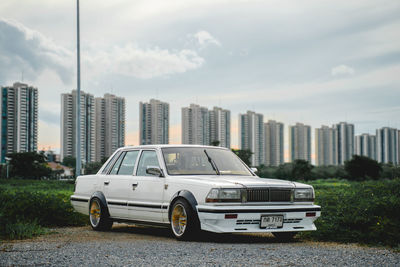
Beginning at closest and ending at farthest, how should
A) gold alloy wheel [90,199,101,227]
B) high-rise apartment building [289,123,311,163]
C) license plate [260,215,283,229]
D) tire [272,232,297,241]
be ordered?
license plate [260,215,283,229] < tire [272,232,297,241] < gold alloy wheel [90,199,101,227] < high-rise apartment building [289,123,311,163]

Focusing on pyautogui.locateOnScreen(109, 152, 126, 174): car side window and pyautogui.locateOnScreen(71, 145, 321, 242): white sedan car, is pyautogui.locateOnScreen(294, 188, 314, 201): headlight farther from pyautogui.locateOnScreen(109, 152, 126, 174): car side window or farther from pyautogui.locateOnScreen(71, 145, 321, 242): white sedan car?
pyautogui.locateOnScreen(109, 152, 126, 174): car side window

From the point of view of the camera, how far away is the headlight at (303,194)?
344 inches

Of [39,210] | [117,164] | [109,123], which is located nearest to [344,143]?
[109,123]

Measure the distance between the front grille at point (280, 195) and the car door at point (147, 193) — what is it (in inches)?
70.6

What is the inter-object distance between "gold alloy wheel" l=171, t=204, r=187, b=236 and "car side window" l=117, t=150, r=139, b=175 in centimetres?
185

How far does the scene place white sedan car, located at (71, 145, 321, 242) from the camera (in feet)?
26.8

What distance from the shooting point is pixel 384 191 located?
12.0 meters

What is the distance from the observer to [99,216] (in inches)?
424

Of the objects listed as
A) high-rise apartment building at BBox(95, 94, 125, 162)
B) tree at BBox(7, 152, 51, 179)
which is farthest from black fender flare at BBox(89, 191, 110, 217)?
high-rise apartment building at BBox(95, 94, 125, 162)

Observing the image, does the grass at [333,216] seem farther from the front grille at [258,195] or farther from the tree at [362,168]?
the tree at [362,168]

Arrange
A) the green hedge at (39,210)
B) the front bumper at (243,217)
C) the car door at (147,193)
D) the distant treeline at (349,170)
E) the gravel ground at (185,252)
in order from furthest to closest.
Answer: the distant treeline at (349,170) → the green hedge at (39,210) → the car door at (147,193) → the front bumper at (243,217) → the gravel ground at (185,252)

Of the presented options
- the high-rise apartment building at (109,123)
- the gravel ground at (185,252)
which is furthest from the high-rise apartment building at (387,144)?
the gravel ground at (185,252)

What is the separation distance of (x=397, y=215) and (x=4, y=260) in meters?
6.29

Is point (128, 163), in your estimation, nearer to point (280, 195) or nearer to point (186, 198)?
point (186, 198)
